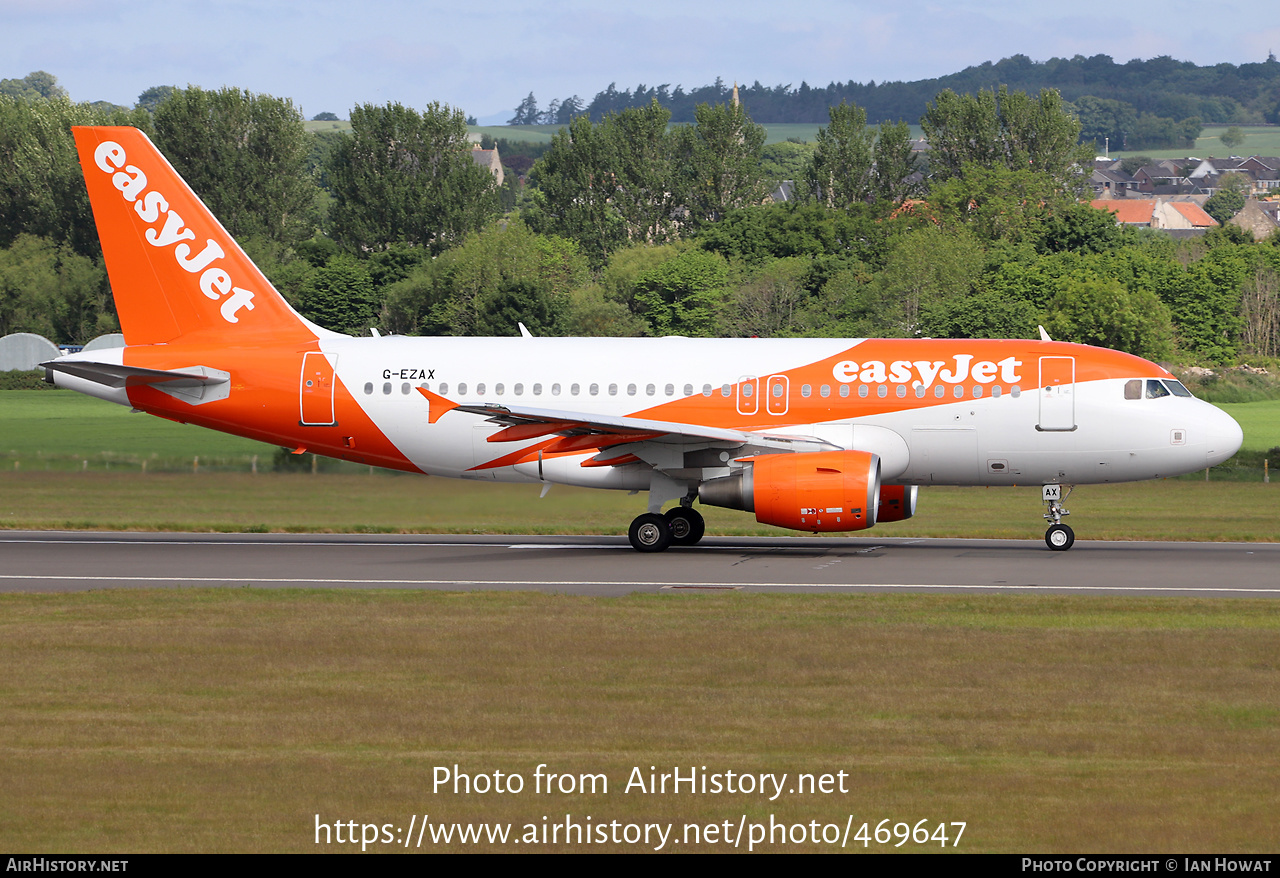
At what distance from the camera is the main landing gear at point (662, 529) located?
29125mm

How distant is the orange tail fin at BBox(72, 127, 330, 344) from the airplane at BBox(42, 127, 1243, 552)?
0.14ft

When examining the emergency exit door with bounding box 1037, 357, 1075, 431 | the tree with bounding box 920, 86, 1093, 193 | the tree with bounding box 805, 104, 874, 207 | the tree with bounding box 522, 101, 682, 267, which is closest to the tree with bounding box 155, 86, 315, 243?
the tree with bounding box 522, 101, 682, 267

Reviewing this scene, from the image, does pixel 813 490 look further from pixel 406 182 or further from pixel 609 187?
pixel 609 187

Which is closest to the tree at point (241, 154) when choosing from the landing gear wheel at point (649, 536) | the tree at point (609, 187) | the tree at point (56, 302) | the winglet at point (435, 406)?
the tree at point (56, 302)

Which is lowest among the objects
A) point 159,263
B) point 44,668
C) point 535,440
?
point 44,668

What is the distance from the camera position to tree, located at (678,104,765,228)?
118 metres

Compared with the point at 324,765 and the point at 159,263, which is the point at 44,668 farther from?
the point at 159,263

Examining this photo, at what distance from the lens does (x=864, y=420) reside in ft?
94.9

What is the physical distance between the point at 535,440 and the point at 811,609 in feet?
33.1

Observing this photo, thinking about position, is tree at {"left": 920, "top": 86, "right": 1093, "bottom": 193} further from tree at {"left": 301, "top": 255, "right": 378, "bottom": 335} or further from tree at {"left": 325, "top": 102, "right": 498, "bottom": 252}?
tree at {"left": 301, "top": 255, "right": 378, "bottom": 335}

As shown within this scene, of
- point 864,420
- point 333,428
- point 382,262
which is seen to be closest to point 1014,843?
point 864,420

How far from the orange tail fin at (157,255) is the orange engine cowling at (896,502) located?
12.2m
